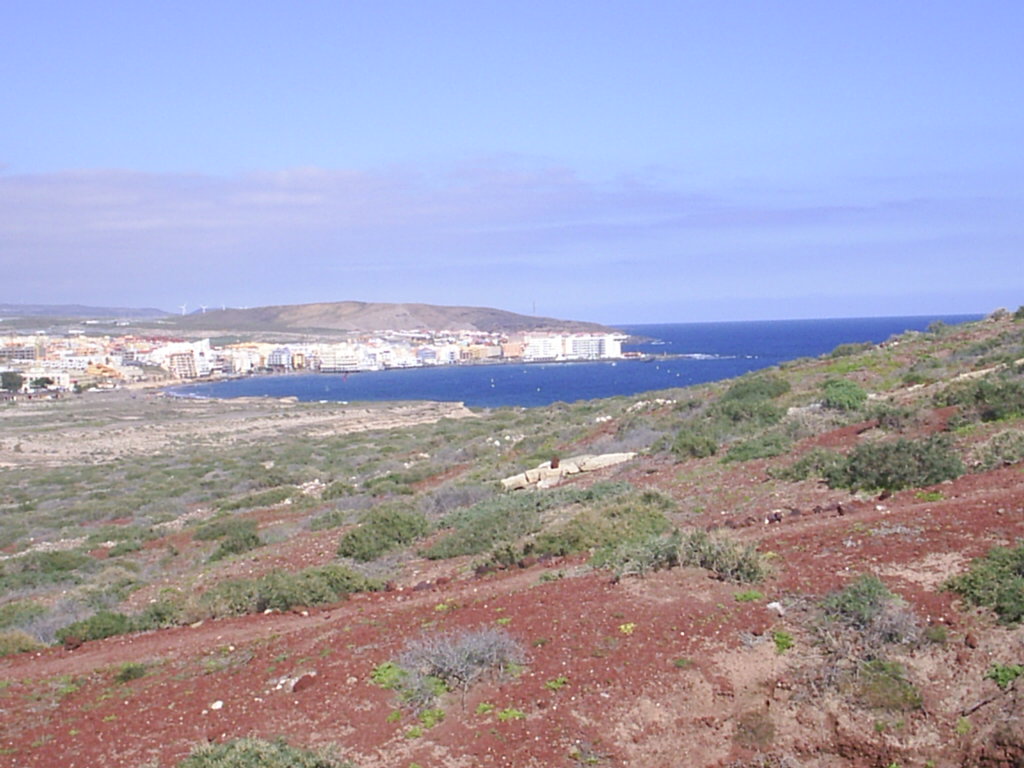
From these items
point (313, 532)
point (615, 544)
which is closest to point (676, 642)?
point (615, 544)

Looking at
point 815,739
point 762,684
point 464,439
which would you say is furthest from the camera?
point 464,439

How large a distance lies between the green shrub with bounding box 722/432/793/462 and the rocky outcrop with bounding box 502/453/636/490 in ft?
11.5

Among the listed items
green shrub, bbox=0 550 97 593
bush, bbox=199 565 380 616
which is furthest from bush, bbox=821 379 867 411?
green shrub, bbox=0 550 97 593

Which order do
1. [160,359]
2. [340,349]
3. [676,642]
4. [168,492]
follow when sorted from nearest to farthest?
[676,642] → [168,492] → [160,359] → [340,349]

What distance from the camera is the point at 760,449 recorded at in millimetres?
15852

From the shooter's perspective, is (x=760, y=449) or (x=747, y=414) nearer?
(x=760, y=449)

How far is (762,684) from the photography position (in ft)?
22.2

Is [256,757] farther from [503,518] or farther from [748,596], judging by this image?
[503,518]

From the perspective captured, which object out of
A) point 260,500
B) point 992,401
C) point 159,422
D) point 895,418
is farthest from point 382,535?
point 159,422

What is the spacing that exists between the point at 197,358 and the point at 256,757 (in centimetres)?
14949

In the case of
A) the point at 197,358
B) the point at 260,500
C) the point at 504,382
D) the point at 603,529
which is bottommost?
the point at 504,382

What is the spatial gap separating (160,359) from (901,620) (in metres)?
156

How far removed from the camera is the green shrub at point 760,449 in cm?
1563

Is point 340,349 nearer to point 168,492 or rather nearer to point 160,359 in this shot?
point 160,359
